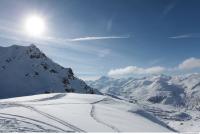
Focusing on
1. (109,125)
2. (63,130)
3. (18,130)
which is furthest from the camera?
(109,125)

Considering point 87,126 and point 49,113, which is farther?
point 49,113

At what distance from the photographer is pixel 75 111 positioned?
2442 cm

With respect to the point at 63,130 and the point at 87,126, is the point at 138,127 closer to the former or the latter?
the point at 87,126

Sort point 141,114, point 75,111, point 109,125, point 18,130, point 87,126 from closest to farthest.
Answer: point 18,130 → point 87,126 → point 109,125 → point 75,111 → point 141,114

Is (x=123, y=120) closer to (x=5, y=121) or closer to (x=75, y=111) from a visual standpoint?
(x=75, y=111)

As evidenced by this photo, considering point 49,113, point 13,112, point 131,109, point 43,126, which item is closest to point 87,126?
point 43,126

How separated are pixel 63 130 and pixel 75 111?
646cm

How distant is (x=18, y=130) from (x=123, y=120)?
9.39 meters

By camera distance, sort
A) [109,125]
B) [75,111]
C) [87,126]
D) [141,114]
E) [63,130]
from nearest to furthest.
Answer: [63,130] < [87,126] < [109,125] < [75,111] < [141,114]

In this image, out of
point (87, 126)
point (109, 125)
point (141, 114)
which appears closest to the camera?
point (87, 126)

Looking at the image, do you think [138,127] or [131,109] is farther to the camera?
[131,109]

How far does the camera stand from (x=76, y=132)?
696 inches

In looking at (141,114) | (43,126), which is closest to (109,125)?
(43,126)

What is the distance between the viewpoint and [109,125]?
2055 centimetres
